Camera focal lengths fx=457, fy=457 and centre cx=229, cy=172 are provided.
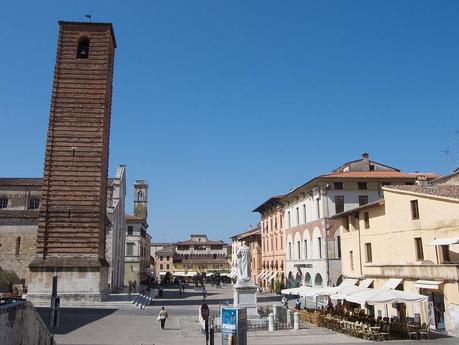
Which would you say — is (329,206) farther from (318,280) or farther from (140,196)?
(140,196)

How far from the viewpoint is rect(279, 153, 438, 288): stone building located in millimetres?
37656

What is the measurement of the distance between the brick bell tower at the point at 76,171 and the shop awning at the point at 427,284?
71.1 feet

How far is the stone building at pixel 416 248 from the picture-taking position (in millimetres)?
20797

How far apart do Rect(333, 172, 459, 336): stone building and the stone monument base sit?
18.4 m

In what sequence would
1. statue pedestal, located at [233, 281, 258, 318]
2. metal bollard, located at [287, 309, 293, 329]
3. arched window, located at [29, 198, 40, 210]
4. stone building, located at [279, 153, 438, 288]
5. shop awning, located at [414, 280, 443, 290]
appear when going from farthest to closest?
arched window, located at [29, 198, 40, 210]
stone building, located at [279, 153, 438, 288]
statue pedestal, located at [233, 281, 258, 318]
metal bollard, located at [287, 309, 293, 329]
shop awning, located at [414, 280, 443, 290]

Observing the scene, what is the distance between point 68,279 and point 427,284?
24011 mm

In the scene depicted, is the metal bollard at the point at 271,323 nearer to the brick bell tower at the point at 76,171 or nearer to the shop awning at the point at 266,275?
the brick bell tower at the point at 76,171

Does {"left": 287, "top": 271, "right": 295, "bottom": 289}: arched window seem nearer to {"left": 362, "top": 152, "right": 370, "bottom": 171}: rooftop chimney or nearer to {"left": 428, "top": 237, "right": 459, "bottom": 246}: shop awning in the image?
{"left": 362, "top": 152, "right": 370, "bottom": 171}: rooftop chimney

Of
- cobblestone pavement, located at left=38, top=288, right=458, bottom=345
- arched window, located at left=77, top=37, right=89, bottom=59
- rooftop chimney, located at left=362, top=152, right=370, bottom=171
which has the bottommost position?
cobblestone pavement, located at left=38, top=288, right=458, bottom=345

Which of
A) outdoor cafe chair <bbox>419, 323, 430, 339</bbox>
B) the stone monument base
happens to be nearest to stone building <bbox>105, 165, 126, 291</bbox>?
the stone monument base

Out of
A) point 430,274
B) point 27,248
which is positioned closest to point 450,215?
point 430,274

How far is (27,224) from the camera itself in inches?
1734

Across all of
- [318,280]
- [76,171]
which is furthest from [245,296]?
[76,171]

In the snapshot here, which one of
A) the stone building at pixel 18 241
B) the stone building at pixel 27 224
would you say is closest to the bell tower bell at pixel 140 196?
the stone building at pixel 27 224
